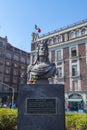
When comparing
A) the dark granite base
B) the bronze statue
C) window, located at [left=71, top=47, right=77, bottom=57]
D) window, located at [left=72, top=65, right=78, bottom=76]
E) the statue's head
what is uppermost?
window, located at [left=71, top=47, right=77, bottom=57]

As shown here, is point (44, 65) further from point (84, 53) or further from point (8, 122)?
point (84, 53)

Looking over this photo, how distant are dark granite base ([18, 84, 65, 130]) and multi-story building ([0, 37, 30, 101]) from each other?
49.1 metres

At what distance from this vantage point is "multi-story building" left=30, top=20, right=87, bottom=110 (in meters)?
38.0

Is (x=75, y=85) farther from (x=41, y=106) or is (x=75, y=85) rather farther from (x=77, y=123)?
(x=41, y=106)

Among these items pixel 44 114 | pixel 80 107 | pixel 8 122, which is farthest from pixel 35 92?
pixel 80 107

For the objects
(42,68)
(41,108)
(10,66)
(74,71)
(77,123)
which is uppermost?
(10,66)

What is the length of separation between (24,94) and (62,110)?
1683 millimetres

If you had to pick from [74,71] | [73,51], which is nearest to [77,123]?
[74,71]

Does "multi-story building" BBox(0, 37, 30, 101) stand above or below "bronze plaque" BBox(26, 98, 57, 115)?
above

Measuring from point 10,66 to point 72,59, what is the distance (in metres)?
28.8

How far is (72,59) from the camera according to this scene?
41000 millimetres

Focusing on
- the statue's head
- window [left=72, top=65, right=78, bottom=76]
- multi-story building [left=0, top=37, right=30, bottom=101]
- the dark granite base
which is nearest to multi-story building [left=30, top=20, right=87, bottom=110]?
window [left=72, top=65, right=78, bottom=76]

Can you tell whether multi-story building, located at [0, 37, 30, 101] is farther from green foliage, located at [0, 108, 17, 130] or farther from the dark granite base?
the dark granite base

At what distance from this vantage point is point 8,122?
9.91 m
